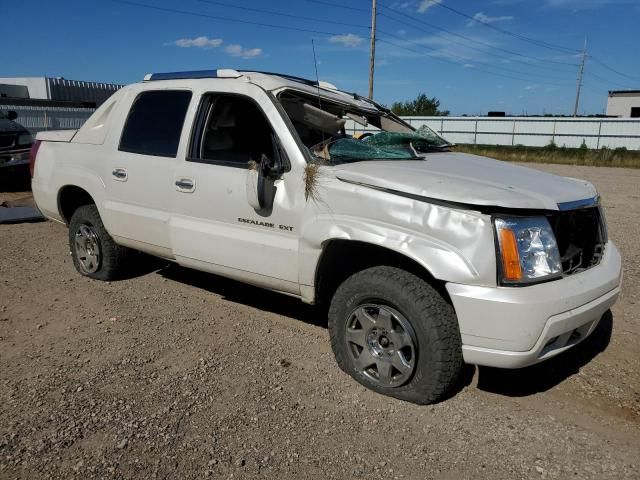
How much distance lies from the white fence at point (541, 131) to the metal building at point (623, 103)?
21.9m

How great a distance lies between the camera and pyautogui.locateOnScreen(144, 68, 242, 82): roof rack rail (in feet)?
13.8

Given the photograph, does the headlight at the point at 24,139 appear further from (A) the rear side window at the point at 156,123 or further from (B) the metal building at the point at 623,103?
(B) the metal building at the point at 623,103

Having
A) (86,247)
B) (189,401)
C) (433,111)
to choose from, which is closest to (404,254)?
(189,401)

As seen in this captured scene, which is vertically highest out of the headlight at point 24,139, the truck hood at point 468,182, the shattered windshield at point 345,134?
the shattered windshield at point 345,134

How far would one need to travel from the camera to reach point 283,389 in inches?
139

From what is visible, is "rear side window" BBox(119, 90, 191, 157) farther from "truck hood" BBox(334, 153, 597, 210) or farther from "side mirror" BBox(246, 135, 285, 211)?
"truck hood" BBox(334, 153, 597, 210)

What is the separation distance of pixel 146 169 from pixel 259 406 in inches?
90.7

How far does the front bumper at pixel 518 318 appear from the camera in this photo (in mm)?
2824

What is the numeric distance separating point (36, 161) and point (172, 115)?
85.4 inches

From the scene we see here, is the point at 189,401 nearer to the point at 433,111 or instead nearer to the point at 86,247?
the point at 86,247

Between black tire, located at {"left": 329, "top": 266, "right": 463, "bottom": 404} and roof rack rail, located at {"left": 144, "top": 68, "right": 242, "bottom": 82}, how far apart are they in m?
1.93

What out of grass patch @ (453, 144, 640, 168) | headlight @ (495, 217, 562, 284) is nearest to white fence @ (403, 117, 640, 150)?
grass patch @ (453, 144, 640, 168)

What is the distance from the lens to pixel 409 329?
3.16 m

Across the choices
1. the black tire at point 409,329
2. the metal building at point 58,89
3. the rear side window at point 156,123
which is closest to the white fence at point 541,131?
the metal building at point 58,89
